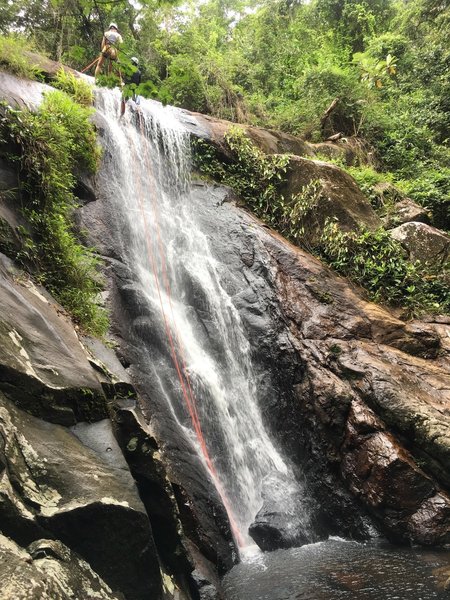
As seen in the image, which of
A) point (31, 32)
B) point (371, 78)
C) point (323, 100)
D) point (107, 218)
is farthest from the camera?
point (371, 78)

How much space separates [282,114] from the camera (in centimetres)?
1720

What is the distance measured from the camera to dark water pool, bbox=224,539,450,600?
4488mm

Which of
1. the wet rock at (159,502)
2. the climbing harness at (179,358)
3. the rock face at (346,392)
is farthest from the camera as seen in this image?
the rock face at (346,392)

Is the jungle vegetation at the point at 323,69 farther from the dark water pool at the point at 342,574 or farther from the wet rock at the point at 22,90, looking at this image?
the dark water pool at the point at 342,574

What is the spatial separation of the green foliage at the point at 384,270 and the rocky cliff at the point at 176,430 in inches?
21.1

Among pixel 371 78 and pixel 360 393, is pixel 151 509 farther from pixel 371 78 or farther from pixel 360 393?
pixel 371 78

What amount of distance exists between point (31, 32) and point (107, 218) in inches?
422

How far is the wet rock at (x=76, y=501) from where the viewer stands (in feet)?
8.27

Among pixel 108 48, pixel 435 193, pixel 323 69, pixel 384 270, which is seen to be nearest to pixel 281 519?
pixel 384 270

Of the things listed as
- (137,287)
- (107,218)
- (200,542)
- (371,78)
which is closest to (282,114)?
(371,78)

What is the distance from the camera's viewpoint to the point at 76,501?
279 centimetres

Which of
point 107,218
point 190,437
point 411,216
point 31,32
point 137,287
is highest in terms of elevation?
point 31,32

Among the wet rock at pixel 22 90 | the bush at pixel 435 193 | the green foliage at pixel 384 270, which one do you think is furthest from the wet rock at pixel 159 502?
the bush at pixel 435 193

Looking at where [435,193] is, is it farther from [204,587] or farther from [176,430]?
[204,587]
